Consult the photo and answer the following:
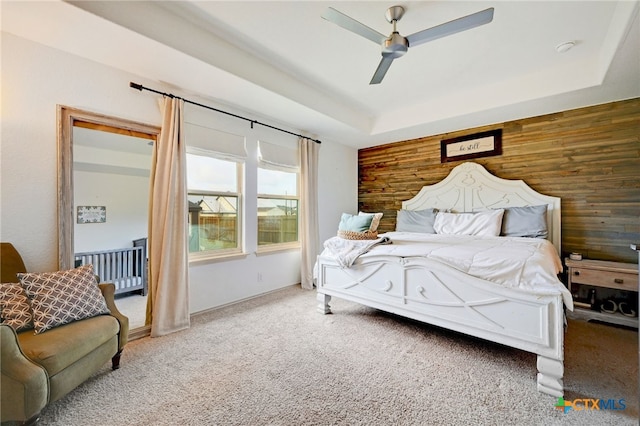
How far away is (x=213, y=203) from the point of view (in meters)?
3.28

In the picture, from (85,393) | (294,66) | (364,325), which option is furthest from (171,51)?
(364,325)

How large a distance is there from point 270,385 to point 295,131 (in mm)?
3358

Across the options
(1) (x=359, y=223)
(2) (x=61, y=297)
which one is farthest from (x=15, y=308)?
(1) (x=359, y=223)

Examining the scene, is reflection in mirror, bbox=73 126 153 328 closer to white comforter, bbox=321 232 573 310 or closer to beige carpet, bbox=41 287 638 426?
beige carpet, bbox=41 287 638 426

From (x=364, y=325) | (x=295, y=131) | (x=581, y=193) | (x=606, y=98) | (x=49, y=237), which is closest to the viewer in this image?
(x=49, y=237)

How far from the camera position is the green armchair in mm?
1273

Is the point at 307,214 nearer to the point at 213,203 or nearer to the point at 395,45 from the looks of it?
the point at 213,203

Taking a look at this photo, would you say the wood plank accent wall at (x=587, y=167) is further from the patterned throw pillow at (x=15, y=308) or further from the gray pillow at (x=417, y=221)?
the patterned throw pillow at (x=15, y=308)

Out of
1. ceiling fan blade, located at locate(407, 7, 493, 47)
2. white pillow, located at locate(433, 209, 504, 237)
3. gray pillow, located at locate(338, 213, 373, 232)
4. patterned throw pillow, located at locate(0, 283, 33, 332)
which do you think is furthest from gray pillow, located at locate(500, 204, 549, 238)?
patterned throw pillow, located at locate(0, 283, 33, 332)

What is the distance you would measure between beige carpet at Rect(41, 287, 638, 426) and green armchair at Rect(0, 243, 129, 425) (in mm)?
202

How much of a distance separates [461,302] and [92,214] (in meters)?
3.53

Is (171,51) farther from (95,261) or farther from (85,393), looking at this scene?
(85,393)

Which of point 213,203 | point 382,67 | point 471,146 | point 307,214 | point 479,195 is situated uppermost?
point 382,67

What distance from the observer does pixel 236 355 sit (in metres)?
2.14
